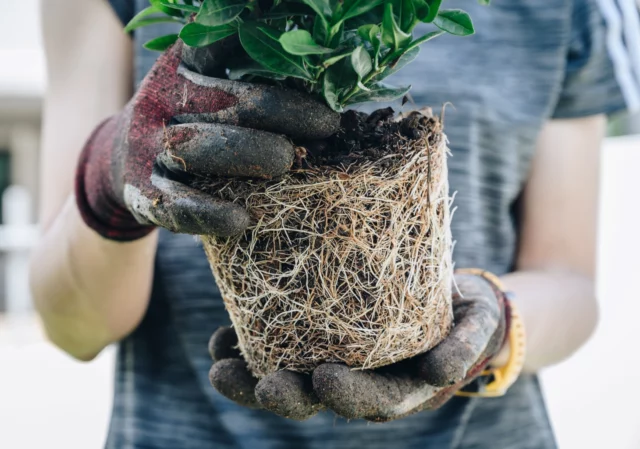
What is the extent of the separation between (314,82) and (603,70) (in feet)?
2.63

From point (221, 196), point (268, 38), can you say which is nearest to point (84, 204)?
point (221, 196)

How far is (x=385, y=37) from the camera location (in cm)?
58

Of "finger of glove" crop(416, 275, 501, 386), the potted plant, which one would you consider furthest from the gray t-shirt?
the potted plant

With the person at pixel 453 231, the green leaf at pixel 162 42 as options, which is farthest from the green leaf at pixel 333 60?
the person at pixel 453 231

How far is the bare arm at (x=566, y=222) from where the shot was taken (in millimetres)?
1139

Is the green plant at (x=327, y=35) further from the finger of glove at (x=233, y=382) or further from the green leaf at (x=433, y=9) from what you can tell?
the finger of glove at (x=233, y=382)

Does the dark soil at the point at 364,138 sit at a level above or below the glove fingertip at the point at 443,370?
above

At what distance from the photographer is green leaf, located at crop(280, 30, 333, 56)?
1.74 feet

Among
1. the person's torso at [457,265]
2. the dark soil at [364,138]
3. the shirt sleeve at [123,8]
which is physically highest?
the dark soil at [364,138]

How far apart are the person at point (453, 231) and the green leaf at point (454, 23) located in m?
0.37

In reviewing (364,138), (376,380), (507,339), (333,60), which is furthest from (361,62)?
(507,339)

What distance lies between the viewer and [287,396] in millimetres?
646

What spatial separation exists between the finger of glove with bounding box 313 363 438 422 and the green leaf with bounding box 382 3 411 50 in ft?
1.17

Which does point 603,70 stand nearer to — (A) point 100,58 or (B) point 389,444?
(B) point 389,444
